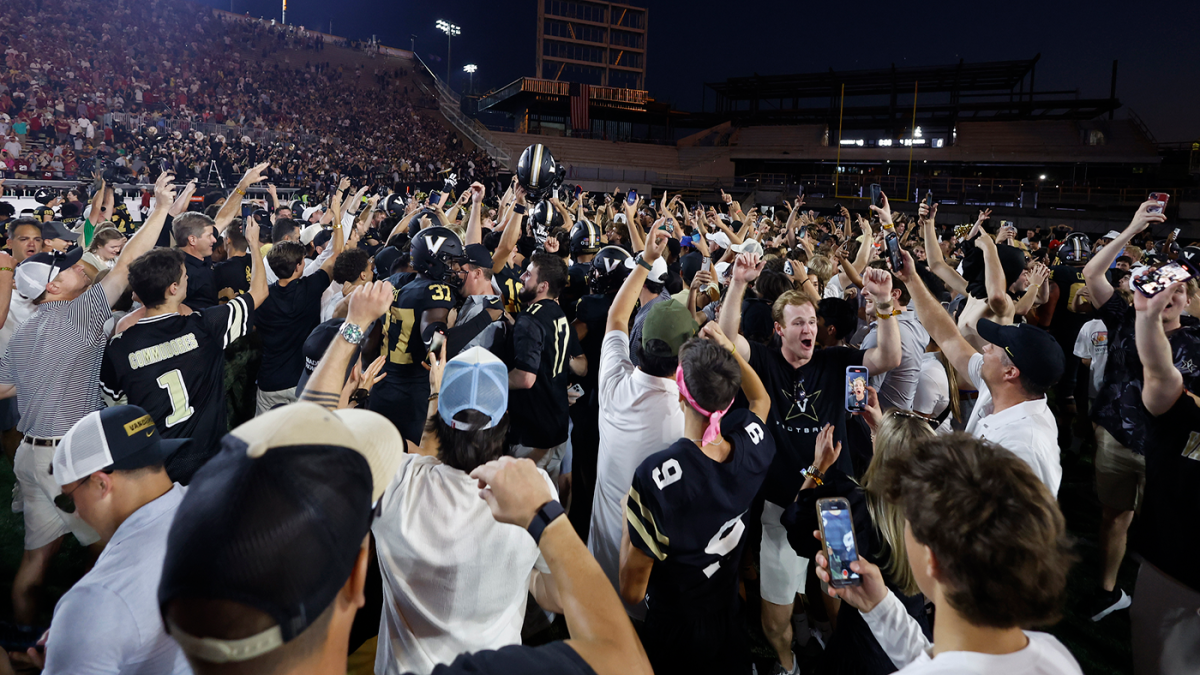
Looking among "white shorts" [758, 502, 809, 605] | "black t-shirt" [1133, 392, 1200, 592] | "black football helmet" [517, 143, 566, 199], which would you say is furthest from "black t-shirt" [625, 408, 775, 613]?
"black football helmet" [517, 143, 566, 199]

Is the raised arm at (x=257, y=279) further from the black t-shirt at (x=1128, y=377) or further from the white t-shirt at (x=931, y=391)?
the black t-shirt at (x=1128, y=377)

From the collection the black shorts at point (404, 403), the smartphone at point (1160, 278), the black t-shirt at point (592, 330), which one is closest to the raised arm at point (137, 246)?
the black shorts at point (404, 403)

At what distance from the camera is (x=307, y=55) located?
40.5m

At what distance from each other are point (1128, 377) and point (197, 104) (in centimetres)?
3704

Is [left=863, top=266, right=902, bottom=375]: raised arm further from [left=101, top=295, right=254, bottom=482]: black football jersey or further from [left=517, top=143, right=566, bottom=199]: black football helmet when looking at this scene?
[left=517, top=143, right=566, bottom=199]: black football helmet

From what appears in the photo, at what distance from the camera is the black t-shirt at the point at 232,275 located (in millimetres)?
5551

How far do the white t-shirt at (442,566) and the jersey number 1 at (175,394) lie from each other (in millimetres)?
2283

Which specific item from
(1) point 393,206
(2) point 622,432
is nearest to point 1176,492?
(2) point 622,432

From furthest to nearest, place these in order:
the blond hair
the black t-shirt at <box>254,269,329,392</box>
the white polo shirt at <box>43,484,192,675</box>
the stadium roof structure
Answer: the stadium roof structure
the black t-shirt at <box>254,269,329,392</box>
the blond hair
the white polo shirt at <box>43,484,192,675</box>

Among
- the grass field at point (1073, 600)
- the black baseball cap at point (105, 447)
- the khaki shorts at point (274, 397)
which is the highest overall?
the black baseball cap at point (105, 447)

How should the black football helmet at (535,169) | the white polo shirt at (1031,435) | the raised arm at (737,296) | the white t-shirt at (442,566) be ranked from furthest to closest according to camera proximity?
the black football helmet at (535,169), the raised arm at (737,296), the white polo shirt at (1031,435), the white t-shirt at (442,566)

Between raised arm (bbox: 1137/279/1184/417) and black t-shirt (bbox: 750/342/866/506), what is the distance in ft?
4.24

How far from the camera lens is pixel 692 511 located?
241 centimetres

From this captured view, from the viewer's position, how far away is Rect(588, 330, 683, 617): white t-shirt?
10.2ft
